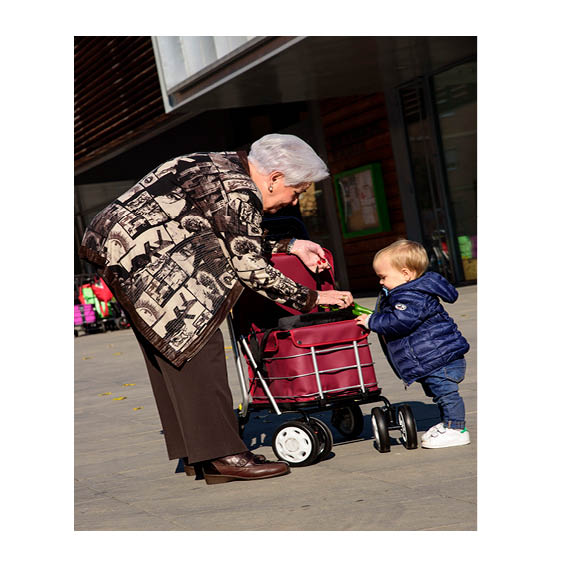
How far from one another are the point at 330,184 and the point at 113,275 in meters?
14.6

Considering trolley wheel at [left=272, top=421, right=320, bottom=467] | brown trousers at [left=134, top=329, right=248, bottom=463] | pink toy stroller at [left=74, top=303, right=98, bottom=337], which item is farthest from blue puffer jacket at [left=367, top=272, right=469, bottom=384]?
pink toy stroller at [left=74, top=303, right=98, bottom=337]

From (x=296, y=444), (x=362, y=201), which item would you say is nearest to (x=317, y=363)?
(x=296, y=444)

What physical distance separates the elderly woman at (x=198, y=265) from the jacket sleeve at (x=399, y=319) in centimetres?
47

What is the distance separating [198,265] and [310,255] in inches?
33.9

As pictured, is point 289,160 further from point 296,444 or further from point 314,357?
point 296,444

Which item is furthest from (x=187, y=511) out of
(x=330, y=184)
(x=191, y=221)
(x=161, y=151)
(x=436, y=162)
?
(x=161, y=151)

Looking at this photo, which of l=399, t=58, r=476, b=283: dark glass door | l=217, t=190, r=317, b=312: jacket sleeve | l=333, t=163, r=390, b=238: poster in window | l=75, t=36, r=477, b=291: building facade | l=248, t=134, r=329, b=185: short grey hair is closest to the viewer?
l=217, t=190, r=317, b=312: jacket sleeve

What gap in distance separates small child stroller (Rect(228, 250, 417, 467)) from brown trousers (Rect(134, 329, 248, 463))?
1.04 ft

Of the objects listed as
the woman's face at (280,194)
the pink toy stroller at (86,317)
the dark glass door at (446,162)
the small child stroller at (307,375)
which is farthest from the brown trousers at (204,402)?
the pink toy stroller at (86,317)

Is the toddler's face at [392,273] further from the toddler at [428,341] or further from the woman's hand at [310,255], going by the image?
the woman's hand at [310,255]

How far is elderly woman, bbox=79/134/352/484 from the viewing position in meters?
4.55

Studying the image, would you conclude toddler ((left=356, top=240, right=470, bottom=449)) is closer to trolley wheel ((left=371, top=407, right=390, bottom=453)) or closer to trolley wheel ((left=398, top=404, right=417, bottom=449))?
trolley wheel ((left=398, top=404, right=417, bottom=449))

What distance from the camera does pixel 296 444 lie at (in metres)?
4.84
